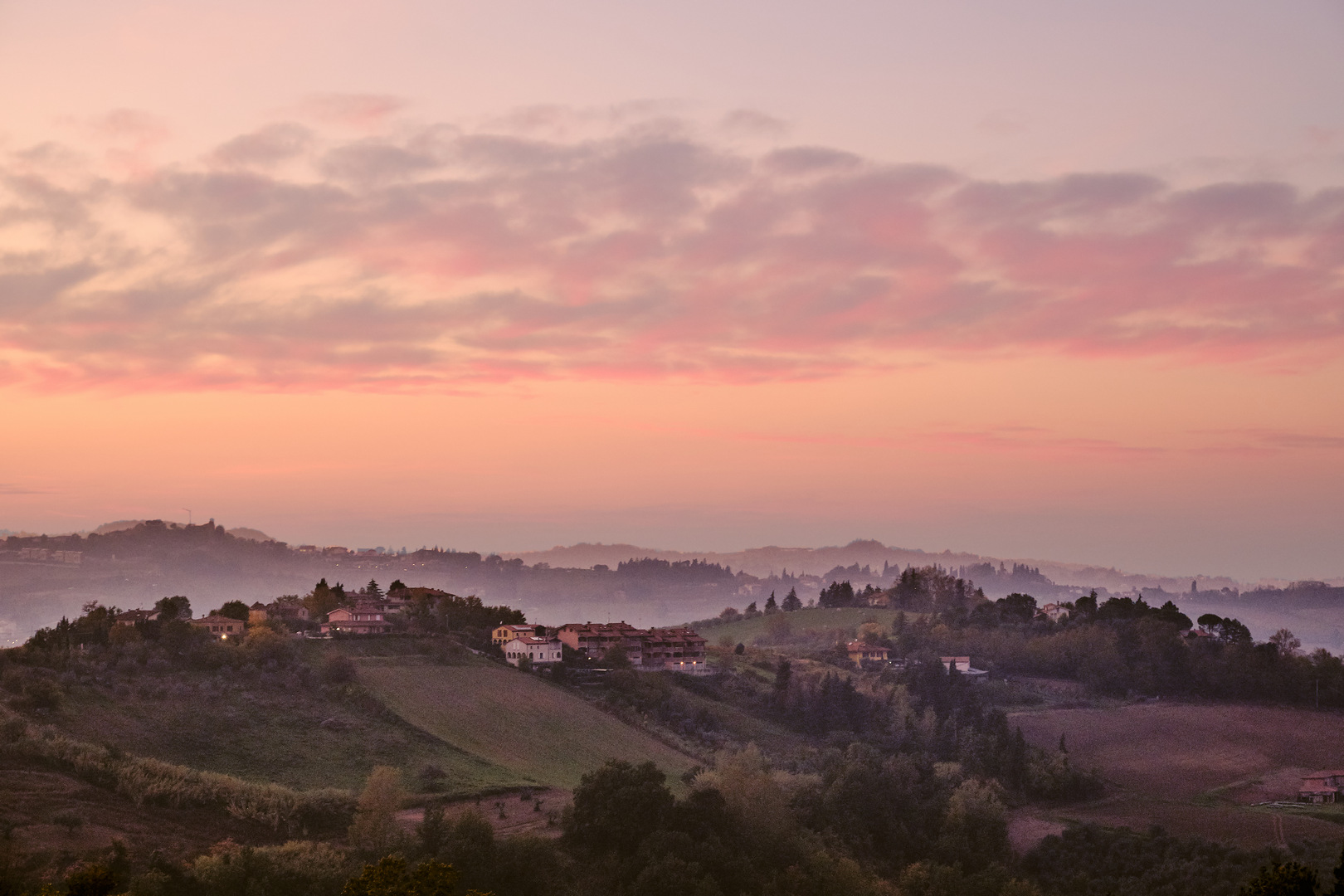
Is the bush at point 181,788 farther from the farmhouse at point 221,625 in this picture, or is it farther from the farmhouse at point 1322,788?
the farmhouse at point 1322,788

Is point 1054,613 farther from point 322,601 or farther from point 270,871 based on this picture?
point 270,871

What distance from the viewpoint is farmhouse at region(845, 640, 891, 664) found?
454 ft

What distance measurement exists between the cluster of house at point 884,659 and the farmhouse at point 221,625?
238ft

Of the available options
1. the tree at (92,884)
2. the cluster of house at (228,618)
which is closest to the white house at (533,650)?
the cluster of house at (228,618)

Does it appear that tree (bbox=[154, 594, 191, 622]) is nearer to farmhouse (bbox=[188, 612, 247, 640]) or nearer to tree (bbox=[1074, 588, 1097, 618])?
farmhouse (bbox=[188, 612, 247, 640])

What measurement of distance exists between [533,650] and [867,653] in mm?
49666

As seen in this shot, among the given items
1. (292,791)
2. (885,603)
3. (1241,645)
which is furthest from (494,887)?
(885,603)

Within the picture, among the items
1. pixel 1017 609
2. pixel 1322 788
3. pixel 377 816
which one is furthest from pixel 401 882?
pixel 1017 609

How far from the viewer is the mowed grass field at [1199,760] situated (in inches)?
3014

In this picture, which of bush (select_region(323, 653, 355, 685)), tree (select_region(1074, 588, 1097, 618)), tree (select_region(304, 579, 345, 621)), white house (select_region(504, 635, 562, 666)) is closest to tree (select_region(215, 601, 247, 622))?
tree (select_region(304, 579, 345, 621))

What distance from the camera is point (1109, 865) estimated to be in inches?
2712

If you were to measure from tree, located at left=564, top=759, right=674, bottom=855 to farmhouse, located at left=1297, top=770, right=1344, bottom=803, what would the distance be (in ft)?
171

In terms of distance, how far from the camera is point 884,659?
140 meters

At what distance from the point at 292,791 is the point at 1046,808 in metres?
55.2
